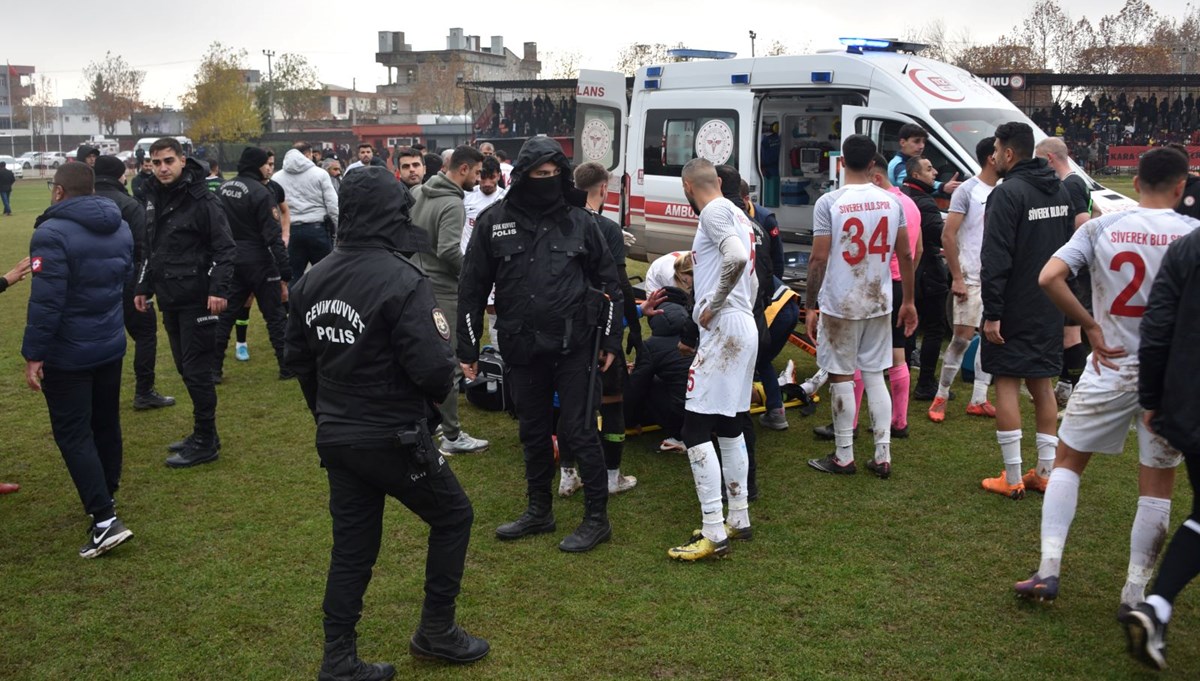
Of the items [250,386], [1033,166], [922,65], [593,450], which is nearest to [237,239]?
[250,386]

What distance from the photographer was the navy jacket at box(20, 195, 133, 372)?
4.73m

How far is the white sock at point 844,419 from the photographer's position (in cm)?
582

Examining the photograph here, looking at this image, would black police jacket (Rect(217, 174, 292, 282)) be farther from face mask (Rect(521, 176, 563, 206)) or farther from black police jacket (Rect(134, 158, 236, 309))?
face mask (Rect(521, 176, 563, 206))

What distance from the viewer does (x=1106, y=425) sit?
397 cm

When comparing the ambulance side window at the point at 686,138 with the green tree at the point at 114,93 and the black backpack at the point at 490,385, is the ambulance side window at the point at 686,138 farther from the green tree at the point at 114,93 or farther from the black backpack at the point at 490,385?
the green tree at the point at 114,93

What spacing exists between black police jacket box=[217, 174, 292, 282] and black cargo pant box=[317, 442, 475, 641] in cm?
471

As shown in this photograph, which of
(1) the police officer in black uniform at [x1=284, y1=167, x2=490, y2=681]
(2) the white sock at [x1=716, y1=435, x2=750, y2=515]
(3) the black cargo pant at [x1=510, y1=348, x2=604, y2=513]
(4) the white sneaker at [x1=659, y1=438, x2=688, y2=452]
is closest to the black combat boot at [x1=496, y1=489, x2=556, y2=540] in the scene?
(3) the black cargo pant at [x1=510, y1=348, x2=604, y2=513]

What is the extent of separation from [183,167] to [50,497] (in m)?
2.21

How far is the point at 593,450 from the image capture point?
4.91m

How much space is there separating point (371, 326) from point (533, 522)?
6.71 ft

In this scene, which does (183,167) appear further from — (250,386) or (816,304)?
(816,304)

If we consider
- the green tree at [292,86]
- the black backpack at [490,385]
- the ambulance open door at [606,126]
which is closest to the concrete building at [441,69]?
the green tree at [292,86]

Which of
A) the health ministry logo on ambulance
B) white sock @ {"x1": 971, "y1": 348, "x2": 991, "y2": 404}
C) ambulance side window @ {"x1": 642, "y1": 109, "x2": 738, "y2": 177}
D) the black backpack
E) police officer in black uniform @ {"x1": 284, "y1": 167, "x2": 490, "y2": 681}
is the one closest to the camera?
police officer in black uniform @ {"x1": 284, "y1": 167, "x2": 490, "y2": 681}

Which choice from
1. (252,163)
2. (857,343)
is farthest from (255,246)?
(857,343)
